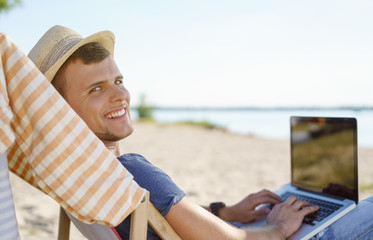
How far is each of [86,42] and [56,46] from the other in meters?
0.16

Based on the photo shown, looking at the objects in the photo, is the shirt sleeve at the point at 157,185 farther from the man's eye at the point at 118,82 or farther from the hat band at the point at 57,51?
the hat band at the point at 57,51

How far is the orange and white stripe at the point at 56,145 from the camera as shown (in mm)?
1115

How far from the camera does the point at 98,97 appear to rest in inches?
68.5

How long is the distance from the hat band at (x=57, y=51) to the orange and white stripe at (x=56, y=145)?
2.00ft

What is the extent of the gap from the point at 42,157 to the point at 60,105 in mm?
175

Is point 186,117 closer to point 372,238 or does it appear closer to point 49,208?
point 49,208

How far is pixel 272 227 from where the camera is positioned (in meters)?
1.65

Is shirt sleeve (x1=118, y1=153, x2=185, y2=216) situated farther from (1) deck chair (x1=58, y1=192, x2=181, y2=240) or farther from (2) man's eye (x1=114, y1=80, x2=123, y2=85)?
(2) man's eye (x1=114, y1=80, x2=123, y2=85)

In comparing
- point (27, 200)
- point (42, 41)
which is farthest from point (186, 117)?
point (42, 41)

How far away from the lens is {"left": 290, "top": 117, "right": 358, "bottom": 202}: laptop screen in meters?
2.05

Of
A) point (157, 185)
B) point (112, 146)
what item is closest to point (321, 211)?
point (157, 185)

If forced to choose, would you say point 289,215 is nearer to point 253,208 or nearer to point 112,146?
point 253,208

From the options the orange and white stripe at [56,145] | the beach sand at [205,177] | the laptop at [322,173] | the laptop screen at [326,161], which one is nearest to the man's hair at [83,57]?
the orange and white stripe at [56,145]

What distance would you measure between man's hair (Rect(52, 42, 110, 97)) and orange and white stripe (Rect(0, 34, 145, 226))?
0.61m
